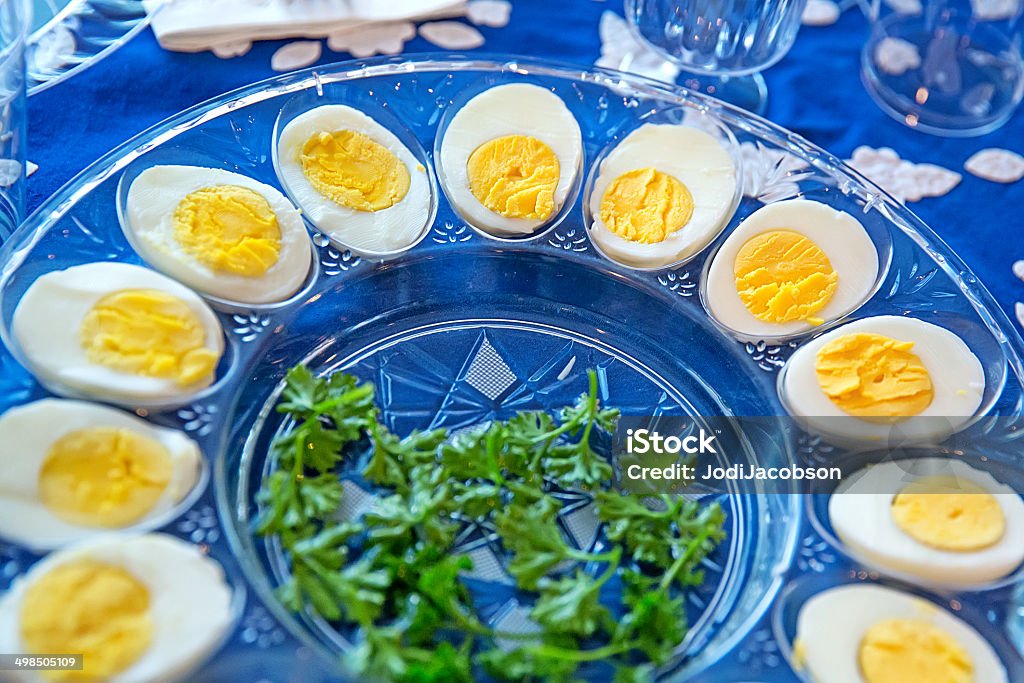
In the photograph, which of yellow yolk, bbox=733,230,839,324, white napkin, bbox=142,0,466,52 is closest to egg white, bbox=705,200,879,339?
yellow yolk, bbox=733,230,839,324

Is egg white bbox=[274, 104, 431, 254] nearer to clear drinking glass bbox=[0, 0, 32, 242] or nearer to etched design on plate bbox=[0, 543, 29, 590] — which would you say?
clear drinking glass bbox=[0, 0, 32, 242]

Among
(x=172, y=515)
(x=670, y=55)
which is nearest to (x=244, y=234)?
(x=172, y=515)

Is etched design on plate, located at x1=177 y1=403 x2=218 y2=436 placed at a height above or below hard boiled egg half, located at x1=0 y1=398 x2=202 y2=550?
above

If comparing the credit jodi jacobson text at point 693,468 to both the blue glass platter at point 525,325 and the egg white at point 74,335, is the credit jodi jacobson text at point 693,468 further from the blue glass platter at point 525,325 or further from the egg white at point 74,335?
the egg white at point 74,335

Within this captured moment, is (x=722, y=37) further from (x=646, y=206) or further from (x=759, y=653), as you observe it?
(x=759, y=653)

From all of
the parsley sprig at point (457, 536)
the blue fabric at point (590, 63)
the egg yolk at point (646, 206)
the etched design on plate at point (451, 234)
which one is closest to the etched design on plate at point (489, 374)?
the parsley sprig at point (457, 536)

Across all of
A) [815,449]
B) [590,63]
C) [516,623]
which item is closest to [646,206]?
[815,449]

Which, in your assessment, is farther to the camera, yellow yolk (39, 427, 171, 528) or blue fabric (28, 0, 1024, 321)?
blue fabric (28, 0, 1024, 321)
